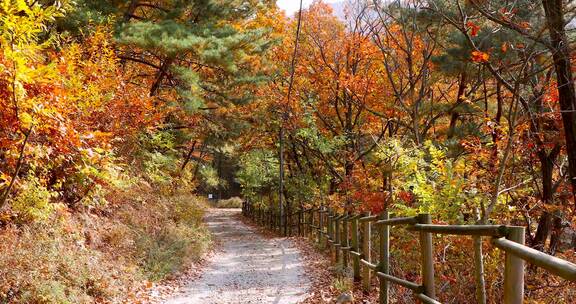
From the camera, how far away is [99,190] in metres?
8.08

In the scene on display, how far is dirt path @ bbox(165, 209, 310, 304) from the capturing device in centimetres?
829

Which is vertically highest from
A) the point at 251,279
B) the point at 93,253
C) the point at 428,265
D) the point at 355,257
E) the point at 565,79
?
the point at 565,79

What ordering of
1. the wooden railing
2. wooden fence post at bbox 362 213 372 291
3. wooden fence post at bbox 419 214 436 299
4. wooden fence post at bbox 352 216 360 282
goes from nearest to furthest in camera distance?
1. the wooden railing
2. wooden fence post at bbox 419 214 436 299
3. wooden fence post at bbox 362 213 372 291
4. wooden fence post at bbox 352 216 360 282

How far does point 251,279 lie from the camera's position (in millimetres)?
10227

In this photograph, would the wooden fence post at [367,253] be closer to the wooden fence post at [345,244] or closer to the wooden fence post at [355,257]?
the wooden fence post at [355,257]

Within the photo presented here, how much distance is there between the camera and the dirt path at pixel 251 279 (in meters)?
8.29

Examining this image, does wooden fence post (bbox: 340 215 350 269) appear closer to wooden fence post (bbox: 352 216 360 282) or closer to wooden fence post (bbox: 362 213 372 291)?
wooden fence post (bbox: 352 216 360 282)

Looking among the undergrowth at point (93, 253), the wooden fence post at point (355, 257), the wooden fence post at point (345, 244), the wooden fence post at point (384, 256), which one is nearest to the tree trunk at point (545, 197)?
the wooden fence post at point (355, 257)

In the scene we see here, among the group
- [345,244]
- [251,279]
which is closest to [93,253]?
[251,279]

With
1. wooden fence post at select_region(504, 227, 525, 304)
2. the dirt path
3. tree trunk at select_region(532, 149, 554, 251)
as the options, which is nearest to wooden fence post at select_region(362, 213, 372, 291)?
the dirt path

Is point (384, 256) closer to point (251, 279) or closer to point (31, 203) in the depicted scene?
point (251, 279)

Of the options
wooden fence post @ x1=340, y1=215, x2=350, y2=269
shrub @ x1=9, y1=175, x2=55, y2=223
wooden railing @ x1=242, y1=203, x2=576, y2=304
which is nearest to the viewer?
wooden railing @ x1=242, y1=203, x2=576, y2=304

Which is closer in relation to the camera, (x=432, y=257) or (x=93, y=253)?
(x=432, y=257)

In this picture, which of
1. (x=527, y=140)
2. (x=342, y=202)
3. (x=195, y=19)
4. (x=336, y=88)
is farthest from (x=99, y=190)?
(x=336, y=88)
